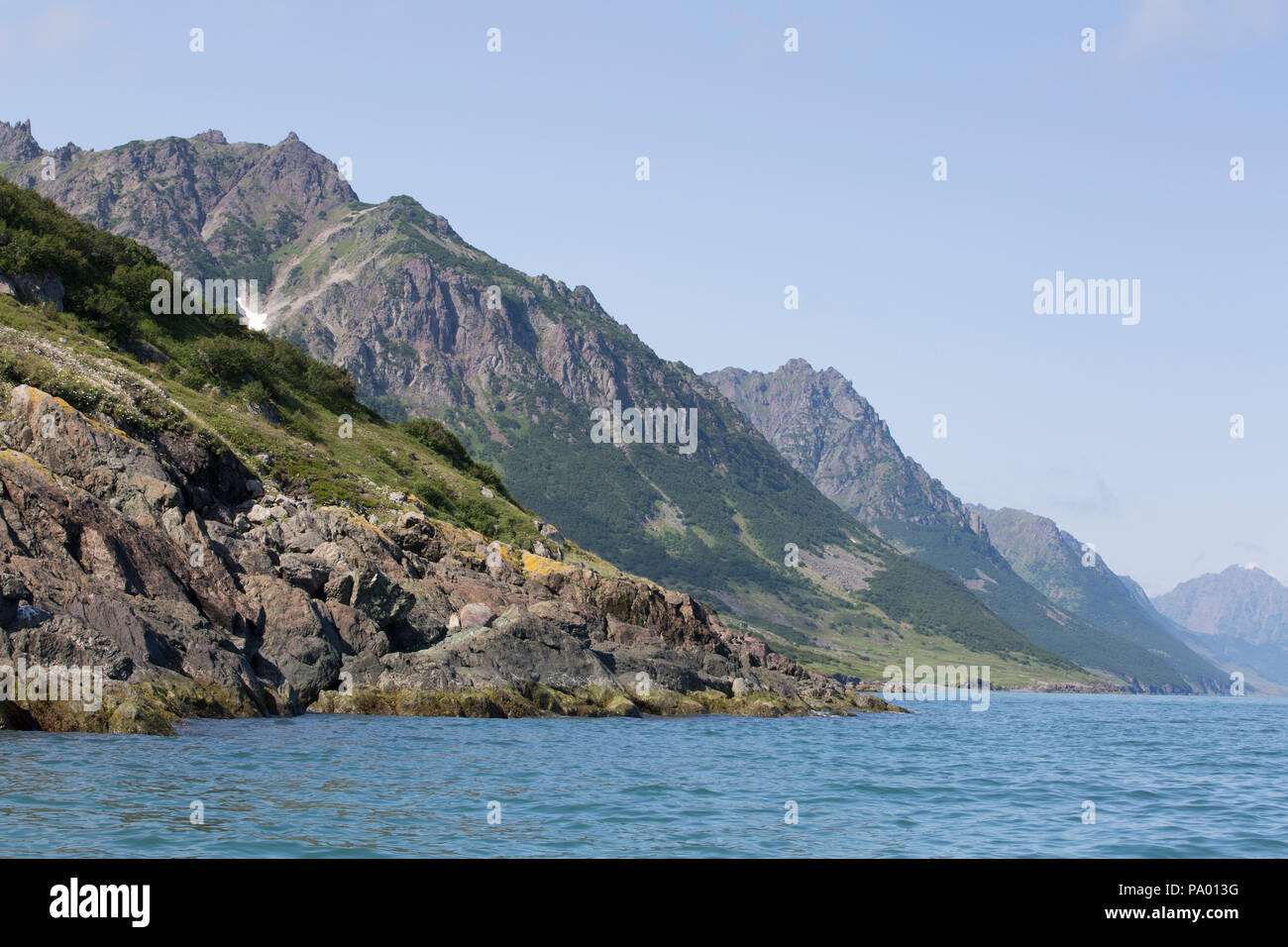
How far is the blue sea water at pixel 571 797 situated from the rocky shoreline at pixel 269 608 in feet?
7.72

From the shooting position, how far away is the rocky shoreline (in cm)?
3036

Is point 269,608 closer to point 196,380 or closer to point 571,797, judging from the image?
point 571,797

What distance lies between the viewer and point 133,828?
1534cm

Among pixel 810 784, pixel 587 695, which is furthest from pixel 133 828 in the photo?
pixel 587 695

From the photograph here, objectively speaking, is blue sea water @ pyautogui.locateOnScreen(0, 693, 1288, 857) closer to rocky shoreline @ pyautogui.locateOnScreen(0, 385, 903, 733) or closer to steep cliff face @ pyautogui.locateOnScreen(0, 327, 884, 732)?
rocky shoreline @ pyautogui.locateOnScreen(0, 385, 903, 733)

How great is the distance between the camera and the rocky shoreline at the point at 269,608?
99.6ft

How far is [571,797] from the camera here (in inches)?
878

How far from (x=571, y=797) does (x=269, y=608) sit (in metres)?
21.9

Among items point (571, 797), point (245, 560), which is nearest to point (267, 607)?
point (245, 560)

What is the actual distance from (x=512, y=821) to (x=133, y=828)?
6463 mm

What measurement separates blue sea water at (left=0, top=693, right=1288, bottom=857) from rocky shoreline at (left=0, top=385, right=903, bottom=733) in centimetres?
235

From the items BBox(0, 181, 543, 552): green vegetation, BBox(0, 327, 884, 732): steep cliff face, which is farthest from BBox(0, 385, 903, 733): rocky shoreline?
BBox(0, 181, 543, 552): green vegetation
